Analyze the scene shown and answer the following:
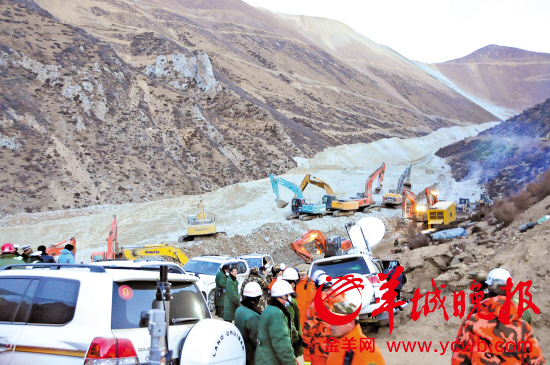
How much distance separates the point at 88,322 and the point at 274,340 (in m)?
1.65

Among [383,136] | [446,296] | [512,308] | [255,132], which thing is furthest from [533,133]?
[512,308]

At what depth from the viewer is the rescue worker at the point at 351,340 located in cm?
321

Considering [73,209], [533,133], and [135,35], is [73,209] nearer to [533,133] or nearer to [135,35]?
[135,35]

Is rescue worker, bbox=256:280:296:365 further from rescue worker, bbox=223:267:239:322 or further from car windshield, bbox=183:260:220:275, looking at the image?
car windshield, bbox=183:260:220:275

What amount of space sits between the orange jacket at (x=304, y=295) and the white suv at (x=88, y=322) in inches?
86.6

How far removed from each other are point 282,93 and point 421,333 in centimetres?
8047

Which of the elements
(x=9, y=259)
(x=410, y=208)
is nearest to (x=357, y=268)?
(x=9, y=259)

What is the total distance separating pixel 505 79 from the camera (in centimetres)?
18500

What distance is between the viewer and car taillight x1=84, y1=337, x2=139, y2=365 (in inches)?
149

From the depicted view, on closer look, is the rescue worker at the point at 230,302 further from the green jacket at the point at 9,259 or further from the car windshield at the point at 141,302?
the green jacket at the point at 9,259

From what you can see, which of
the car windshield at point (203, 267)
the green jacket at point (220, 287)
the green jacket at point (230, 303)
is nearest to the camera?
the green jacket at point (230, 303)

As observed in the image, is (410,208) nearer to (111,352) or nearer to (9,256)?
→ (9,256)

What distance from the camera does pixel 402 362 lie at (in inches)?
283

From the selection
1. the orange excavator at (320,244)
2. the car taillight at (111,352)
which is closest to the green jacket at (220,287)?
the car taillight at (111,352)
